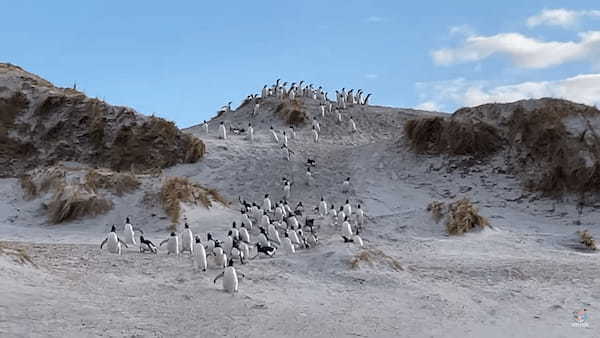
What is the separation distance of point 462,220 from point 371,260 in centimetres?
562

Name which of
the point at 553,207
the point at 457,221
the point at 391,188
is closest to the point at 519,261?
the point at 457,221

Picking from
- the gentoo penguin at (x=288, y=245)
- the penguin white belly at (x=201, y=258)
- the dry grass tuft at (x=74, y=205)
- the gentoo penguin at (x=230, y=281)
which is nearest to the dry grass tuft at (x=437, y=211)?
the gentoo penguin at (x=288, y=245)

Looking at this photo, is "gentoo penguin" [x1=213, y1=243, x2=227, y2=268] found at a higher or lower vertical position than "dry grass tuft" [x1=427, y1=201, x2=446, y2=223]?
lower

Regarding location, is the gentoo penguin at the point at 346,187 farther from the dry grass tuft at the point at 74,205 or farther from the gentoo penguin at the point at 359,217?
the dry grass tuft at the point at 74,205

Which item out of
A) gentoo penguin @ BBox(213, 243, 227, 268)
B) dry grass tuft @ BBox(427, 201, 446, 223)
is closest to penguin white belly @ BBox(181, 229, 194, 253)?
gentoo penguin @ BBox(213, 243, 227, 268)

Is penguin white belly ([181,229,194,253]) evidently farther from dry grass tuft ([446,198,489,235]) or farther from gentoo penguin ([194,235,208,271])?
dry grass tuft ([446,198,489,235])

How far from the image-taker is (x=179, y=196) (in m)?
17.2

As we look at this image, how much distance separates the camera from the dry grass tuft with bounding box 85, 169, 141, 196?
17.5 metres

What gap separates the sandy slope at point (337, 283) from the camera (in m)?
8.26

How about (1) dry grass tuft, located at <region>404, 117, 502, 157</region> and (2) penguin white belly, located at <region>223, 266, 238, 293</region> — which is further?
(1) dry grass tuft, located at <region>404, 117, 502, 157</region>

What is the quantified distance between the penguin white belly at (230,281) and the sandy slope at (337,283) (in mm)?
169

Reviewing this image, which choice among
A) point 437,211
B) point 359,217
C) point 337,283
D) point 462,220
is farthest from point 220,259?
point 437,211

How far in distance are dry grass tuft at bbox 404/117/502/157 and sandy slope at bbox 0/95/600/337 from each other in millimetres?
3073

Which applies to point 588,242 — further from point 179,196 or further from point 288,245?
point 179,196
